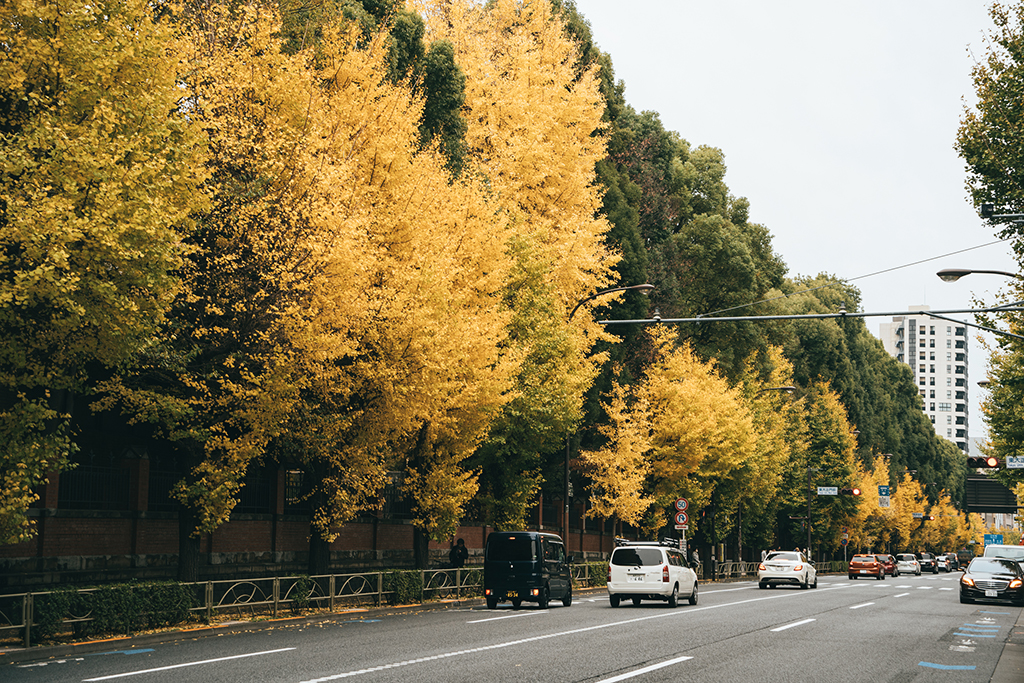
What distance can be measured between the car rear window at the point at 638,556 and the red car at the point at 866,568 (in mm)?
42136

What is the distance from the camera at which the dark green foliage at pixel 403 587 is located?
26.7m

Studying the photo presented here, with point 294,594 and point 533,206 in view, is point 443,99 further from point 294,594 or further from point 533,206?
point 294,594

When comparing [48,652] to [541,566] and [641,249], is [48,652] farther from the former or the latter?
[641,249]

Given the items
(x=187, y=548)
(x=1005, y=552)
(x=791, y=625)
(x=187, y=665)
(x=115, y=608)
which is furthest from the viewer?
(x=1005, y=552)

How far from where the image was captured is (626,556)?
26.9 meters

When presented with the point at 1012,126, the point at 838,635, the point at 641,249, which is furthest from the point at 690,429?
the point at 838,635

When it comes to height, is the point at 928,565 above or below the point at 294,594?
below

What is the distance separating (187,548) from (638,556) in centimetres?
1179

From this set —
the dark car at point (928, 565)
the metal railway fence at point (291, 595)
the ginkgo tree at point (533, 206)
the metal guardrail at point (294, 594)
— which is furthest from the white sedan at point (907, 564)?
the metal railway fence at point (291, 595)

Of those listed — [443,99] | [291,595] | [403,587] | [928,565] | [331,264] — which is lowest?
[928,565]

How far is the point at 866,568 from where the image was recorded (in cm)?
6444

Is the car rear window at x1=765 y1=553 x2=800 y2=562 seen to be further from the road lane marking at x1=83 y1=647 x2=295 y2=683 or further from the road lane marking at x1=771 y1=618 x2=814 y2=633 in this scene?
the road lane marking at x1=83 y1=647 x2=295 y2=683

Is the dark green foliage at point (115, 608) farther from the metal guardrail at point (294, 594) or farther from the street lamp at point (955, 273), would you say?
the street lamp at point (955, 273)

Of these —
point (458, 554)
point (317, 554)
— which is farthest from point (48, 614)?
point (458, 554)
